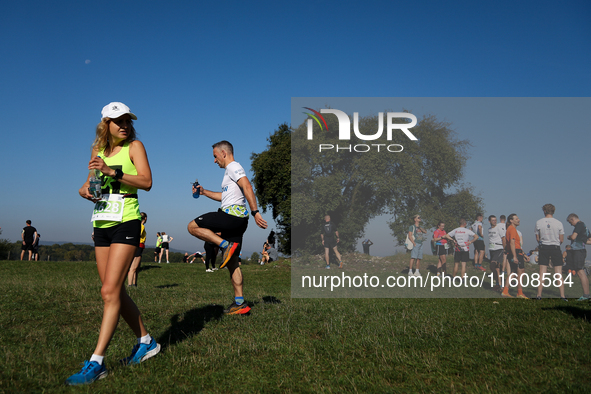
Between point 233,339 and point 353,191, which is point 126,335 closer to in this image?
point 233,339

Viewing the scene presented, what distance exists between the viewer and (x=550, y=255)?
10477 mm

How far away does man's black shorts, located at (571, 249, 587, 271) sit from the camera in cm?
1051

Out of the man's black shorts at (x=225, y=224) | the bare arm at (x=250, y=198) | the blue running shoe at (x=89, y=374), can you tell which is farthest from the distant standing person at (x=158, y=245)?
Result: the blue running shoe at (x=89, y=374)

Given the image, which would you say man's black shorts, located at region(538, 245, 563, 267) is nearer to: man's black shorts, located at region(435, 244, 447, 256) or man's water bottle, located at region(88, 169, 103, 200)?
man's black shorts, located at region(435, 244, 447, 256)

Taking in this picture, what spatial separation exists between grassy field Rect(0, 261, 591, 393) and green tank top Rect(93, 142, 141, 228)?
1.32 meters

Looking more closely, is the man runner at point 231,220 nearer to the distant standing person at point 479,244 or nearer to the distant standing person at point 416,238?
the distant standing person at point 479,244

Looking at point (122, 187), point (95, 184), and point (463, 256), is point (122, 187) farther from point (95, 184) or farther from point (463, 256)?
point (463, 256)

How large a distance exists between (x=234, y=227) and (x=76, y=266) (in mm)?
16559

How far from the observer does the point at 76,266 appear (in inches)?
768

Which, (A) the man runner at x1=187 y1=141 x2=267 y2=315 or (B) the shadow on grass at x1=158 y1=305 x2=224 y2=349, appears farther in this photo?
(A) the man runner at x1=187 y1=141 x2=267 y2=315

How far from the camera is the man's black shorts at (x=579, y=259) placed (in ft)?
34.5

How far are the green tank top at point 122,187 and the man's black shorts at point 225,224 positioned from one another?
231 centimetres

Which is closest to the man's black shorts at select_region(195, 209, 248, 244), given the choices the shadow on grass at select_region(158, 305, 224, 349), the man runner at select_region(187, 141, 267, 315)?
the man runner at select_region(187, 141, 267, 315)

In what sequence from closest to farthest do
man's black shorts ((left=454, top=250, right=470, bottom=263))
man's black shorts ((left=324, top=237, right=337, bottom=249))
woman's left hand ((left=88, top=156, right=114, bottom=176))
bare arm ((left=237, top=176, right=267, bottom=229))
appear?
woman's left hand ((left=88, top=156, right=114, bottom=176)) → bare arm ((left=237, top=176, right=267, bottom=229)) → man's black shorts ((left=454, top=250, right=470, bottom=263)) → man's black shorts ((left=324, top=237, right=337, bottom=249))
